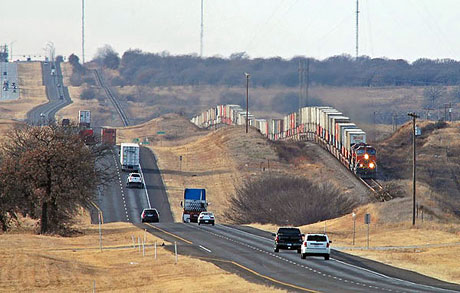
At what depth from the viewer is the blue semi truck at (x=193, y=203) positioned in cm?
8788

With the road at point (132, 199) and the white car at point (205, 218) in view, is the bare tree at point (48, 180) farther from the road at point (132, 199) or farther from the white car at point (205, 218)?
the road at point (132, 199)

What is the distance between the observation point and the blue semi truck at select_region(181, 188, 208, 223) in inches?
3460

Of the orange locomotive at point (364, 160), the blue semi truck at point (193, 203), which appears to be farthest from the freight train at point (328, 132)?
the blue semi truck at point (193, 203)

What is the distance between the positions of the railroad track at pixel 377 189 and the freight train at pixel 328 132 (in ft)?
5.79

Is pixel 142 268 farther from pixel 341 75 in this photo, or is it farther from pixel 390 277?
pixel 341 75

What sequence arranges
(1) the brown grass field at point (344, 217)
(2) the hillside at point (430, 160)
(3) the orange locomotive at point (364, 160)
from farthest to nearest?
(2) the hillside at point (430, 160), (3) the orange locomotive at point (364, 160), (1) the brown grass field at point (344, 217)

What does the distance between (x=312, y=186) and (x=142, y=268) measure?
54481 millimetres

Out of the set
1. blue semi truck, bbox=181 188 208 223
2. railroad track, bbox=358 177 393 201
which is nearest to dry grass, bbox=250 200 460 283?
blue semi truck, bbox=181 188 208 223

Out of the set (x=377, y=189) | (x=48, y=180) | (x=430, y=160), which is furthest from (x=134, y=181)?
(x=430, y=160)

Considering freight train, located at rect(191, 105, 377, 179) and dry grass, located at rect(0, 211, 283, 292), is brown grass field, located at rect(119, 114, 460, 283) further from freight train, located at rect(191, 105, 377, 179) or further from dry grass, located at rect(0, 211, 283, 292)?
dry grass, located at rect(0, 211, 283, 292)

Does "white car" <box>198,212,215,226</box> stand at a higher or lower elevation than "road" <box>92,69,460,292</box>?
lower

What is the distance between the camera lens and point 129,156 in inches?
4951

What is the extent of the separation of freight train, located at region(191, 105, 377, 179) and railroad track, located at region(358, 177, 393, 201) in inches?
A: 69.5

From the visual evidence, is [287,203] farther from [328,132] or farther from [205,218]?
[328,132]
